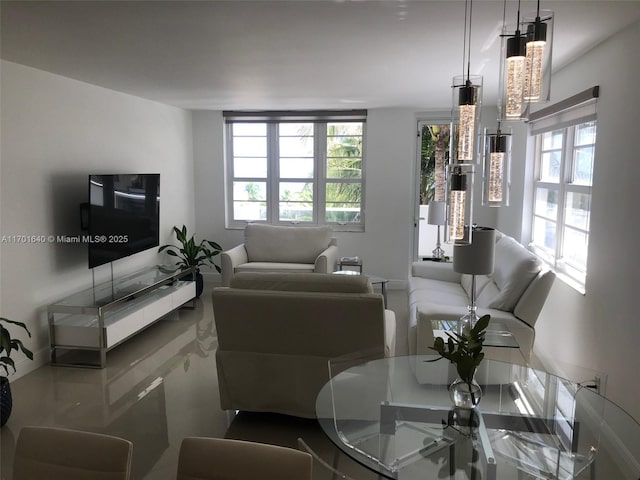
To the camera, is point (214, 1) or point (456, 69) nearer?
point (214, 1)

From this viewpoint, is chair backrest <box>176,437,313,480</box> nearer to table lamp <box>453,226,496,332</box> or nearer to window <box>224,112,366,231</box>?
table lamp <box>453,226,496,332</box>

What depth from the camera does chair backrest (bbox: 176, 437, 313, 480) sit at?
1.56 m

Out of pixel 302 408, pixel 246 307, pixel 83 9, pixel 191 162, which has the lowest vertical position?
pixel 302 408

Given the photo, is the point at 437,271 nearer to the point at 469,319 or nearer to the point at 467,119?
the point at 469,319

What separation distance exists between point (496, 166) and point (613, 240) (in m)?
1.51

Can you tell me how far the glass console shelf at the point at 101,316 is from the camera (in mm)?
4316

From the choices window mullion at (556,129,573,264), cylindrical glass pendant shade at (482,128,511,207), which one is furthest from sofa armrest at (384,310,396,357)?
window mullion at (556,129,573,264)

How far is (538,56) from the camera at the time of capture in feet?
5.37

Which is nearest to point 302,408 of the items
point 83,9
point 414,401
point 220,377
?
point 220,377

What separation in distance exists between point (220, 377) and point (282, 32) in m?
2.14

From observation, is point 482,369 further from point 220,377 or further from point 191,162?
point 191,162

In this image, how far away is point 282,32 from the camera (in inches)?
121

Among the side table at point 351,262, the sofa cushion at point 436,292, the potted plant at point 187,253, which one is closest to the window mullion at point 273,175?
the potted plant at point 187,253

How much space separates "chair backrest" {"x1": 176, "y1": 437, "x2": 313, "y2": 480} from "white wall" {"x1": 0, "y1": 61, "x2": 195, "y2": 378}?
3.05m
